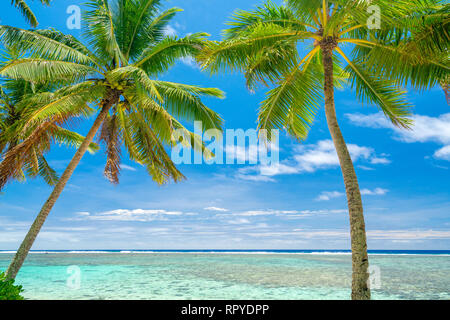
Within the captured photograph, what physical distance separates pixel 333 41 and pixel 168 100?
5.45 meters

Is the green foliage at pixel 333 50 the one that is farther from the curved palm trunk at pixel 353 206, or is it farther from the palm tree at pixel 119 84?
the palm tree at pixel 119 84

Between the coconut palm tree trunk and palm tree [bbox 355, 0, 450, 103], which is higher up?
palm tree [bbox 355, 0, 450, 103]

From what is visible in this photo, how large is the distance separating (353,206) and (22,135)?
9102 mm

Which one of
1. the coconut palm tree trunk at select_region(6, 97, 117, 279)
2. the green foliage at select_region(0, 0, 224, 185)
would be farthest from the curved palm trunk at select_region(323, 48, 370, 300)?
the coconut palm tree trunk at select_region(6, 97, 117, 279)

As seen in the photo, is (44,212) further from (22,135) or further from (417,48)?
(417,48)

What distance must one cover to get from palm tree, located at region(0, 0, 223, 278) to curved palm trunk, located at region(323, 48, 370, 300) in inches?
162

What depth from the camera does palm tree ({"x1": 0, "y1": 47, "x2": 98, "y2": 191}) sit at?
8.55 metres

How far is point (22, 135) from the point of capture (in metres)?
8.98

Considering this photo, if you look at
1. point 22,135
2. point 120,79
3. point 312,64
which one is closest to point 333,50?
point 312,64

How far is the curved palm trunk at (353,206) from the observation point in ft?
19.8

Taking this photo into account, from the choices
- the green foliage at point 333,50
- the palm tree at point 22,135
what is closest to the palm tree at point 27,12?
the palm tree at point 22,135

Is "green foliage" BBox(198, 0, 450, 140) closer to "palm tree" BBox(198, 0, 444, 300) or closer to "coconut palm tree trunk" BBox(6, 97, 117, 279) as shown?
"palm tree" BBox(198, 0, 444, 300)

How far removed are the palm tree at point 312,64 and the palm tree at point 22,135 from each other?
214 inches
